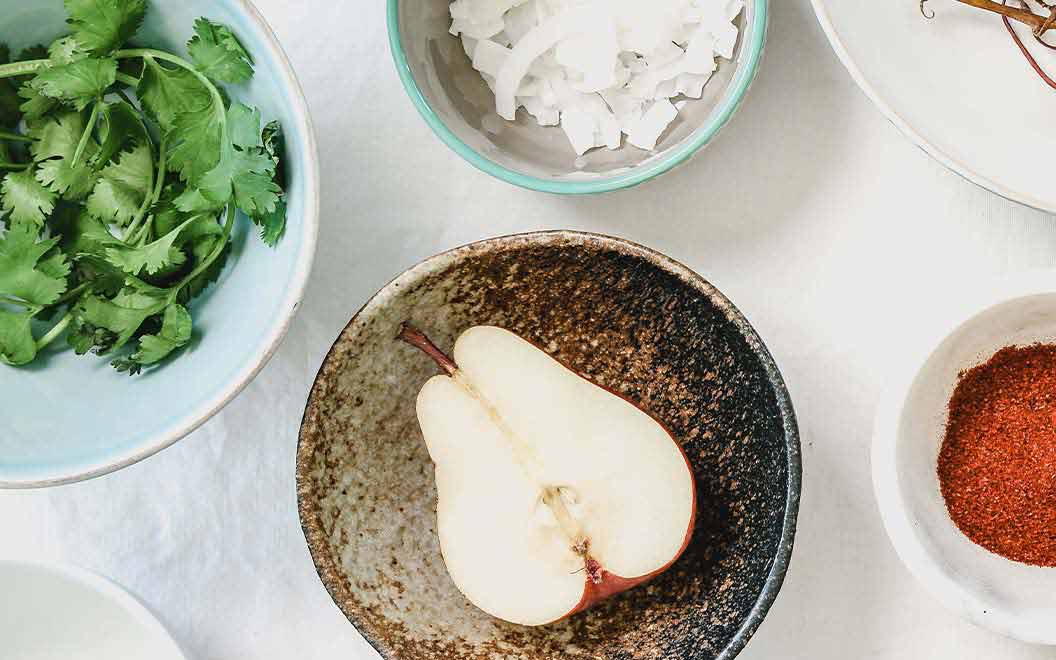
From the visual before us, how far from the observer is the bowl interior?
0.73m

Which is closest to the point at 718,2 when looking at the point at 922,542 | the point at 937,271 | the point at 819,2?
the point at 819,2

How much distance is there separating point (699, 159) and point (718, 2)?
12 centimetres

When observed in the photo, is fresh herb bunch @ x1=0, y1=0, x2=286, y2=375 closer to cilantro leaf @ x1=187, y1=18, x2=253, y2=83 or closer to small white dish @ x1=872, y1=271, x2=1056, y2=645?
cilantro leaf @ x1=187, y1=18, x2=253, y2=83

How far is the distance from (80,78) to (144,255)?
0.39 ft

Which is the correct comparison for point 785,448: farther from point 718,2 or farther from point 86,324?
point 86,324

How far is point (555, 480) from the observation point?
745 mm

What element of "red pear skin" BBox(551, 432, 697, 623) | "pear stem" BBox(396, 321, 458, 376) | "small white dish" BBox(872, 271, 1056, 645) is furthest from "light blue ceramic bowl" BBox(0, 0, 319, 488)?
"small white dish" BBox(872, 271, 1056, 645)

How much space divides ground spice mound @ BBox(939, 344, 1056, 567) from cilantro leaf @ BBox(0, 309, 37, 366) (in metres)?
0.65

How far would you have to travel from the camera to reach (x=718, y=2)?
2.48 feet

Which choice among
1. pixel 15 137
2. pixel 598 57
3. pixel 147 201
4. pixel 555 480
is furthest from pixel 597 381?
pixel 15 137

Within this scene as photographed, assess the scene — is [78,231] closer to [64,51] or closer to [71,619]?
[64,51]

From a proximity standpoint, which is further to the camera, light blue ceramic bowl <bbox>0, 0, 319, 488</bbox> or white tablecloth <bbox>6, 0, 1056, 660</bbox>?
white tablecloth <bbox>6, 0, 1056, 660</bbox>

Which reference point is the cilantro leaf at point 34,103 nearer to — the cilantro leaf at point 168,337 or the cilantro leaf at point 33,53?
the cilantro leaf at point 33,53

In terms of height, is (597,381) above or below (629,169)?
below
